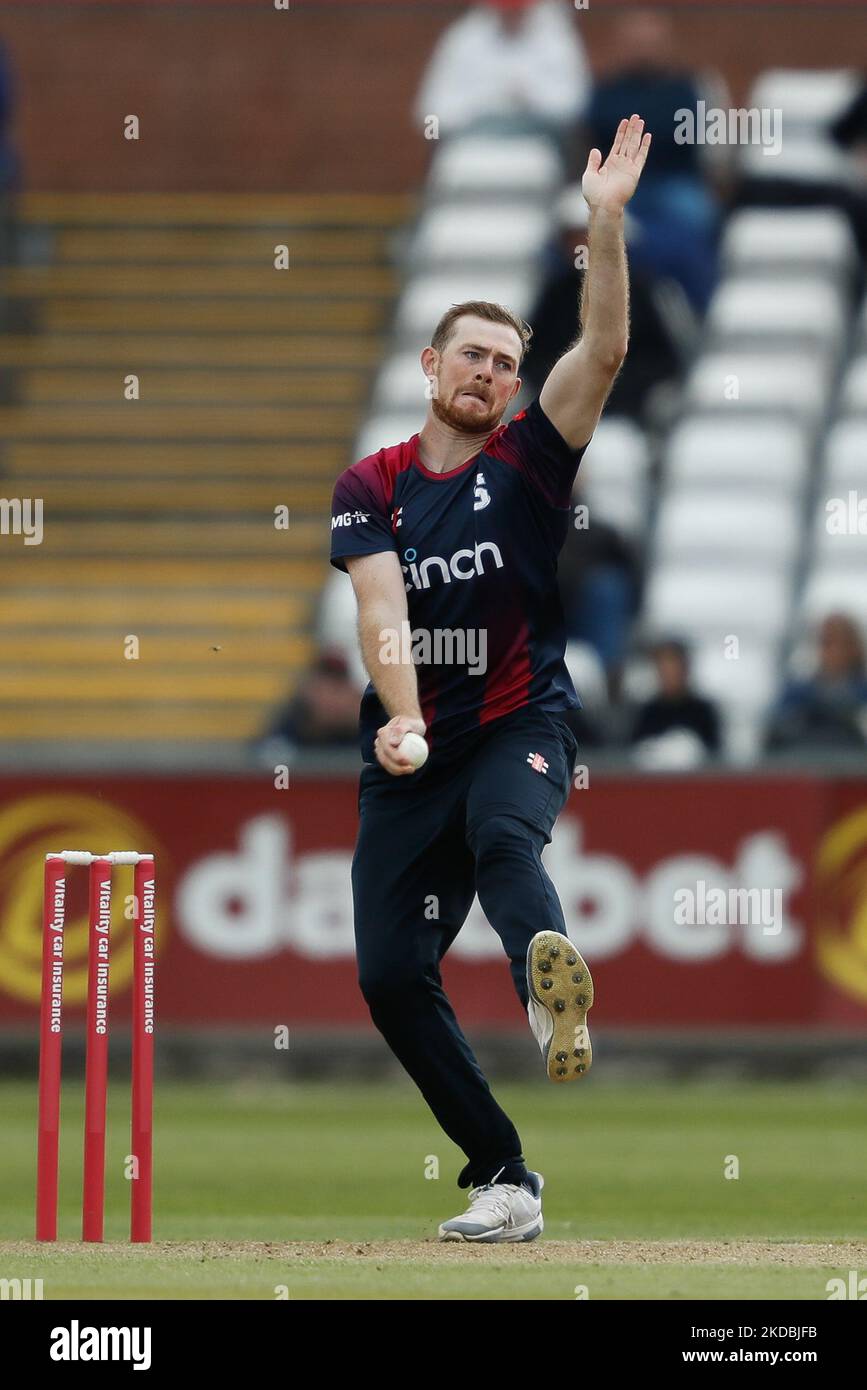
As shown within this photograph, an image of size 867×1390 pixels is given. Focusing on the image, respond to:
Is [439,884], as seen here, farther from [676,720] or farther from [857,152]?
[857,152]

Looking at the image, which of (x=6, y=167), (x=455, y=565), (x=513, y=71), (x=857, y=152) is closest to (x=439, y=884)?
(x=455, y=565)

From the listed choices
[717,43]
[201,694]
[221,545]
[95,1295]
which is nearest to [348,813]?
[201,694]

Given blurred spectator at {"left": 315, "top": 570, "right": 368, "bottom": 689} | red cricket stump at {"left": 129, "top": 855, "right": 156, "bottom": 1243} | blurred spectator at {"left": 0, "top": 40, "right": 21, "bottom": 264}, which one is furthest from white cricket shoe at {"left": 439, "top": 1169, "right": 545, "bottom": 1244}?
blurred spectator at {"left": 0, "top": 40, "right": 21, "bottom": 264}

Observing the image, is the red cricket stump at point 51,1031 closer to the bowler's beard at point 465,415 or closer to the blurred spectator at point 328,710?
the bowler's beard at point 465,415

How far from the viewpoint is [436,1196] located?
985 centimetres

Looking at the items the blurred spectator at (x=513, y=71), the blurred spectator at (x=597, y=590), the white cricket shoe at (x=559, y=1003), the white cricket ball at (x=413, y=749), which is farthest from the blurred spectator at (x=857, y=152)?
the white cricket shoe at (x=559, y=1003)

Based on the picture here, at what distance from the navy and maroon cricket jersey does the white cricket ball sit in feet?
1.74

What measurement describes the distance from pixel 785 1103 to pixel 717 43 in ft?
37.7

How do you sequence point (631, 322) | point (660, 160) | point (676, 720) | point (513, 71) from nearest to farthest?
point (676, 720)
point (631, 322)
point (660, 160)
point (513, 71)

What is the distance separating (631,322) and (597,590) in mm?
2544

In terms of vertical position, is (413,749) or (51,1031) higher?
(413,749)

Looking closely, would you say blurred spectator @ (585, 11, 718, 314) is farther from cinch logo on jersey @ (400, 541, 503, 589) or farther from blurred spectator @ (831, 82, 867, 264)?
cinch logo on jersey @ (400, 541, 503, 589)

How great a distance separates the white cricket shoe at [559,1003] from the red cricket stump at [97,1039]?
51.3 inches

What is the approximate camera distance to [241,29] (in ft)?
74.0
